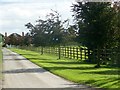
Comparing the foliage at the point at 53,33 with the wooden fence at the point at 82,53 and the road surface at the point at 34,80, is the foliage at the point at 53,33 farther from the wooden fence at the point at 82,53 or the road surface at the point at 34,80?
the road surface at the point at 34,80

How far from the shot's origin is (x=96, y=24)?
26.7m

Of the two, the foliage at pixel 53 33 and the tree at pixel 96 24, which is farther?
the foliage at pixel 53 33

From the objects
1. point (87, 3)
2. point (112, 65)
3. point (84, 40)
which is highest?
point (87, 3)

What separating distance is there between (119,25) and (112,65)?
2823mm

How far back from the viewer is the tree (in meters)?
26.4

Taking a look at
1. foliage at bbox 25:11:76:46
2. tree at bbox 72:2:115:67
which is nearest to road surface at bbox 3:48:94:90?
tree at bbox 72:2:115:67

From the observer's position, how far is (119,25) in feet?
87.4

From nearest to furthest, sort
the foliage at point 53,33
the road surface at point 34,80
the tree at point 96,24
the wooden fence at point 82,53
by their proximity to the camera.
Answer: the road surface at point 34,80 < the tree at point 96,24 < the wooden fence at point 82,53 < the foliage at point 53,33

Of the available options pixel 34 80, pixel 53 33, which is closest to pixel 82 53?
pixel 53 33

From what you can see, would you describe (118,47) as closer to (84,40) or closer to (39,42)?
(84,40)

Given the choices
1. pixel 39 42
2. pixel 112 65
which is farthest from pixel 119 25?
pixel 39 42

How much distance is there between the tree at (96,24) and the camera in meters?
26.4

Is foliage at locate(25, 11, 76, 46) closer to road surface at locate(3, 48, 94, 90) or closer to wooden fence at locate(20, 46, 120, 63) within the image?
wooden fence at locate(20, 46, 120, 63)

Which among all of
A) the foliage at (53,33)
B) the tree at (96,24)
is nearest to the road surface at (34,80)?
the tree at (96,24)
